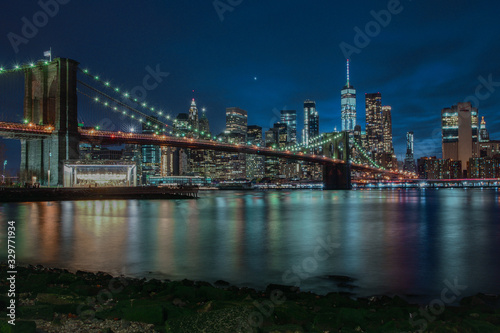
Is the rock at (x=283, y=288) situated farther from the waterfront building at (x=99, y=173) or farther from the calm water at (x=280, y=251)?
the waterfront building at (x=99, y=173)

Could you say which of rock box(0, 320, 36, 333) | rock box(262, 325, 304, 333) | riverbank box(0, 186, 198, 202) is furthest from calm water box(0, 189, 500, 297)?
riverbank box(0, 186, 198, 202)

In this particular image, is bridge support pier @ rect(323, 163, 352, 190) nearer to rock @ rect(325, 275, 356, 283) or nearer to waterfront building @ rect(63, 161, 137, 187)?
waterfront building @ rect(63, 161, 137, 187)

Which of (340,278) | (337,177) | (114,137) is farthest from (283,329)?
(337,177)

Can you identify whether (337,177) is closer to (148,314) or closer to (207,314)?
(148,314)

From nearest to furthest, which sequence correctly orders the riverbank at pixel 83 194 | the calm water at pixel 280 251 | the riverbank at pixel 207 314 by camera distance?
the riverbank at pixel 207 314, the calm water at pixel 280 251, the riverbank at pixel 83 194

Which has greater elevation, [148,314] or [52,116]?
[52,116]

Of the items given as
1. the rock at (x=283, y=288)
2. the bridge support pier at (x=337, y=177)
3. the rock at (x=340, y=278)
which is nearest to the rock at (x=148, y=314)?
the rock at (x=283, y=288)
